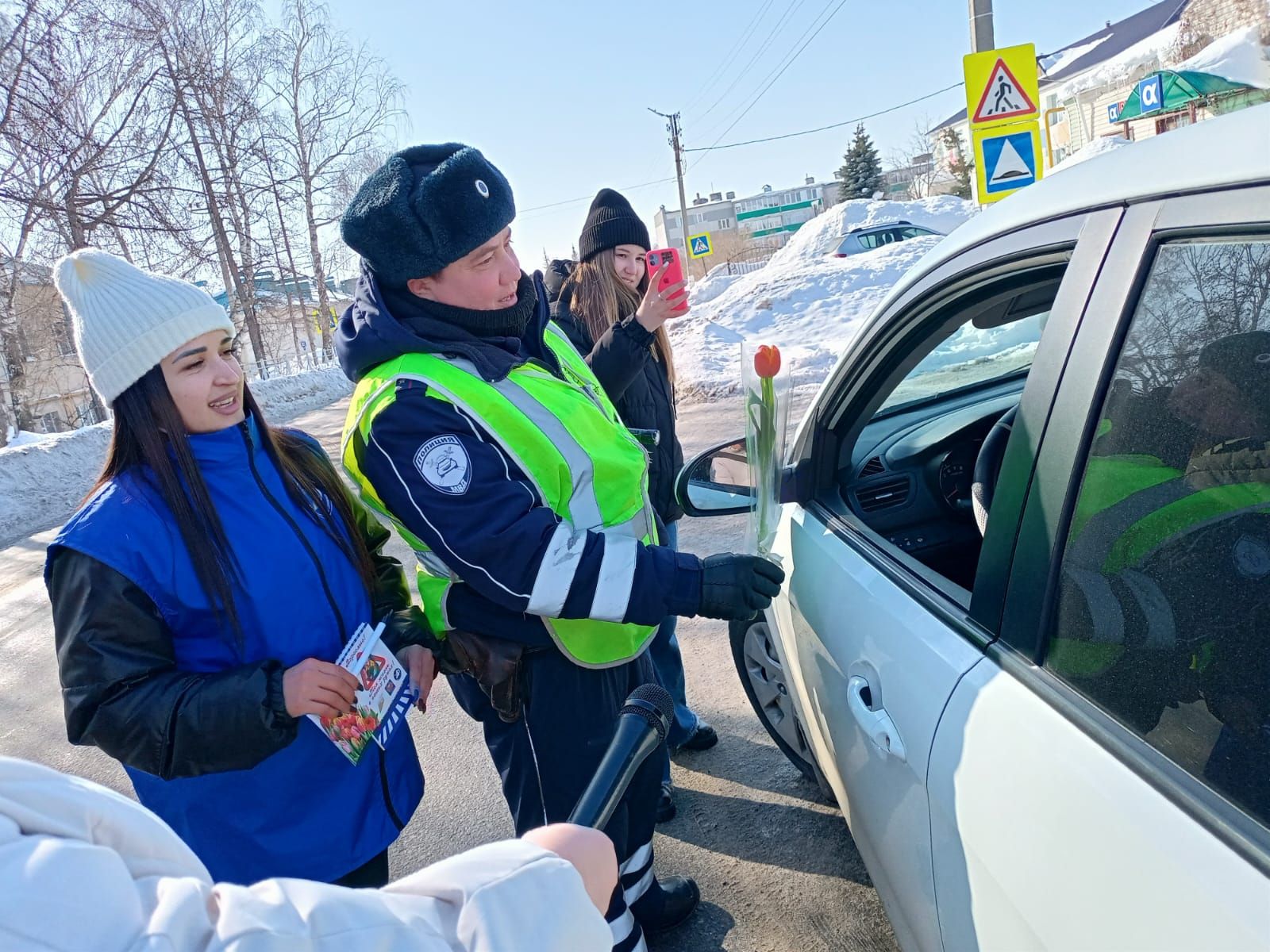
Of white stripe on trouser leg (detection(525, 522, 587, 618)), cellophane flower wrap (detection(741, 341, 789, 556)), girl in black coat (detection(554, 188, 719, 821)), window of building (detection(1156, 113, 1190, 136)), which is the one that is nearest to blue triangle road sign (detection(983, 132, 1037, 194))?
girl in black coat (detection(554, 188, 719, 821))

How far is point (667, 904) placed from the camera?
2371 mm

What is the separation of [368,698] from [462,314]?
2.83 ft

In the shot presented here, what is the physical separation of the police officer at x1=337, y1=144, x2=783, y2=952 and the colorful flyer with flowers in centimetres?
17

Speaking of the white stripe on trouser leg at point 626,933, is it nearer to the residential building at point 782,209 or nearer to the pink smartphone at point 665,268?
the pink smartphone at point 665,268

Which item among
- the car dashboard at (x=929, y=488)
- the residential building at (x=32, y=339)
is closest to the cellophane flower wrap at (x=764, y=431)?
the car dashboard at (x=929, y=488)

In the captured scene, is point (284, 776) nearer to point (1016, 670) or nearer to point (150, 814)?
point (150, 814)

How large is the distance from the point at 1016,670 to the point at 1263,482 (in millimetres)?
401

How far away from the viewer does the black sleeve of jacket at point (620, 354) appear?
2.72 meters

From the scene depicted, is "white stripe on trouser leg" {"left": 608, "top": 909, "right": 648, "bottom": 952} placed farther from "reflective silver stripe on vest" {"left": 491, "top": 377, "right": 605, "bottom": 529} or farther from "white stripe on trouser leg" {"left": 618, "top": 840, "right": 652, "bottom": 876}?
"reflective silver stripe on vest" {"left": 491, "top": 377, "right": 605, "bottom": 529}

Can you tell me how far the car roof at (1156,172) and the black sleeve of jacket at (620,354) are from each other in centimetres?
132

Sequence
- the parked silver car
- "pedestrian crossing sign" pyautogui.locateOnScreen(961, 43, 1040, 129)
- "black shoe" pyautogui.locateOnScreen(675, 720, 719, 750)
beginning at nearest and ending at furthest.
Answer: "black shoe" pyautogui.locateOnScreen(675, 720, 719, 750) → "pedestrian crossing sign" pyautogui.locateOnScreen(961, 43, 1040, 129) → the parked silver car

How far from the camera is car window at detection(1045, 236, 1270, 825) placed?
950mm

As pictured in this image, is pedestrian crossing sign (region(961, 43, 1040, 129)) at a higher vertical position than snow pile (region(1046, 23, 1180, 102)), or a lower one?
lower

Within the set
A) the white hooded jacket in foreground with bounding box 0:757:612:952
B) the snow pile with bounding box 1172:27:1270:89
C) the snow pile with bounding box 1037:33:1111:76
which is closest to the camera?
the white hooded jacket in foreground with bounding box 0:757:612:952
